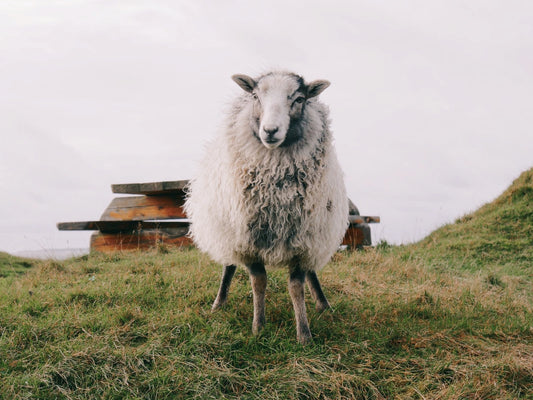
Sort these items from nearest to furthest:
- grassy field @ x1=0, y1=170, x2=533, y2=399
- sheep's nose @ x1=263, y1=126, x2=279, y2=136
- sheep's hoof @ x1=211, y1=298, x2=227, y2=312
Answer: grassy field @ x1=0, y1=170, x2=533, y2=399 < sheep's nose @ x1=263, y1=126, x2=279, y2=136 < sheep's hoof @ x1=211, y1=298, x2=227, y2=312

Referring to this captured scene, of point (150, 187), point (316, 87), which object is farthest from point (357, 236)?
point (316, 87)

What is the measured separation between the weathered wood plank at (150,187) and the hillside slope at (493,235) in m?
5.71

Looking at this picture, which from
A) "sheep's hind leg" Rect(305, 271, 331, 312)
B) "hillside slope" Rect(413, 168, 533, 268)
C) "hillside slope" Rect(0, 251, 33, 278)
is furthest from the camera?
"hillside slope" Rect(413, 168, 533, 268)

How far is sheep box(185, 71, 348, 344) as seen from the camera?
13.4ft

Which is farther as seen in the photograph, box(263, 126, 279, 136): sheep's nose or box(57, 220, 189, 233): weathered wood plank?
box(57, 220, 189, 233): weathered wood plank

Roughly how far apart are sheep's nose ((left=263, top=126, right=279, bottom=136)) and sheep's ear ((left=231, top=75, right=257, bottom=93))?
Answer: 744mm

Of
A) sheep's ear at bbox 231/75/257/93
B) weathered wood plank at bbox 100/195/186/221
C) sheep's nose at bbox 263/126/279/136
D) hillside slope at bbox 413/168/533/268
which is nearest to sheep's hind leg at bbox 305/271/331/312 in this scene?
sheep's nose at bbox 263/126/279/136

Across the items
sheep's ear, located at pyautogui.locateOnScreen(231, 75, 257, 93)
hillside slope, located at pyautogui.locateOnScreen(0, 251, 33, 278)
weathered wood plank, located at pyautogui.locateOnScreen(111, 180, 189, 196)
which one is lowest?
hillside slope, located at pyautogui.locateOnScreen(0, 251, 33, 278)

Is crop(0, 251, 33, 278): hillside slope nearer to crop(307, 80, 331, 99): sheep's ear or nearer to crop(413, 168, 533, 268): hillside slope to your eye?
crop(307, 80, 331, 99): sheep's ear

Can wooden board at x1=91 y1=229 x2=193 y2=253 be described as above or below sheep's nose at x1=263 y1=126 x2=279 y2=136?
below

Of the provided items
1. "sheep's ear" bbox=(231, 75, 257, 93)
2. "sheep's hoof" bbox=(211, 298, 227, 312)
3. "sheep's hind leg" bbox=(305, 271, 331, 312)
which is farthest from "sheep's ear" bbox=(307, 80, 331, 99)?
"sheep's hoof" bbox=(211, 298, 227, 312)

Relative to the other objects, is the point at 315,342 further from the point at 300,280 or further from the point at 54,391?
the point at 54,391

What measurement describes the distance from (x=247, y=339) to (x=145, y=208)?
660 centimetres

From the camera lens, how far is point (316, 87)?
4281 millimetres
